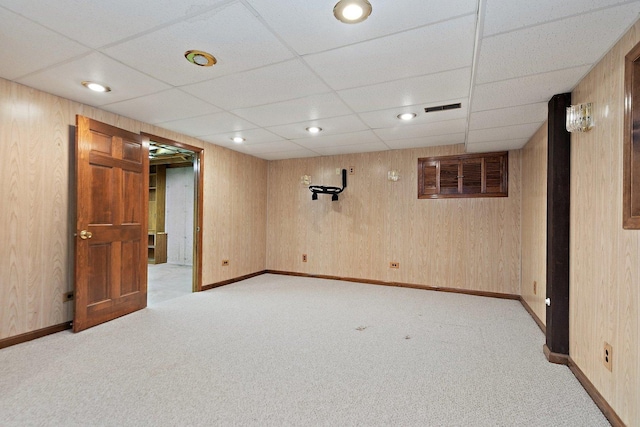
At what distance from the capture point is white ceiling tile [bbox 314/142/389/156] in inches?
196

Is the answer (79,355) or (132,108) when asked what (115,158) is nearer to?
(132,108)

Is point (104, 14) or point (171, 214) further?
point (171, 214)

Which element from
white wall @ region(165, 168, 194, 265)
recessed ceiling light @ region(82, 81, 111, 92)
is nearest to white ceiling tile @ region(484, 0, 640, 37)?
recessed ceiling light @ region(82, 81, 111, 92)

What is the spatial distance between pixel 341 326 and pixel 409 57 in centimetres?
255

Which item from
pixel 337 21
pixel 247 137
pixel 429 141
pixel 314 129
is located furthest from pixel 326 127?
pixel 337 21

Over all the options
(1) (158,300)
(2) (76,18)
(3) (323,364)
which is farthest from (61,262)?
(3) (323,364)

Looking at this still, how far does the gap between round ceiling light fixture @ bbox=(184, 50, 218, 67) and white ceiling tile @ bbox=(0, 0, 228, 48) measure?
322 millimetres

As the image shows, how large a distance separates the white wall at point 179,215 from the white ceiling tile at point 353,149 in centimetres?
397

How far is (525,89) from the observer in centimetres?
247

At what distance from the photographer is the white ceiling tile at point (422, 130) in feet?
12.5

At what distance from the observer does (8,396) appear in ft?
6.49

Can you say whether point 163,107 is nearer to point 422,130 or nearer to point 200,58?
point 200,58

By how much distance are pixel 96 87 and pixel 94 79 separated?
0.20 metres

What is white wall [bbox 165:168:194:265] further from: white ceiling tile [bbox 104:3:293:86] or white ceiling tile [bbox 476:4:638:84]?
white ceiling tile [bbox 476:4:638:84]
